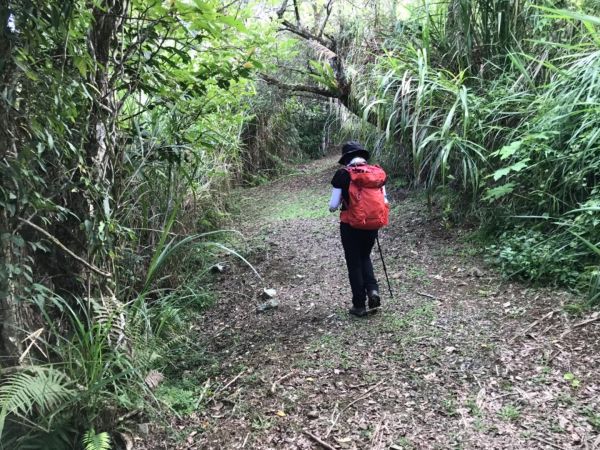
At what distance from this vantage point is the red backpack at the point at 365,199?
149 inches

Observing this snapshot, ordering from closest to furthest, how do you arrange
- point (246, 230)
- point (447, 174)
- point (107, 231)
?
point (107, 231), point (447, 174), point (246, 230)

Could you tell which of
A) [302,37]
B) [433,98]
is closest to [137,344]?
[433,98]

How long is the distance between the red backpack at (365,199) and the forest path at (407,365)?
0.85 m

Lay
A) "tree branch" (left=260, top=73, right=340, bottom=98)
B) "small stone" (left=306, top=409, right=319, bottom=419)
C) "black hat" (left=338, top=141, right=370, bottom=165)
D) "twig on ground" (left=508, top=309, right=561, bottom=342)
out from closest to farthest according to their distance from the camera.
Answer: "small stone" (left=306, top=409, right=319, bottom=419) → "twig on ground" (left=508, top=309, right=561, bottom=342) → "black hat" (left=338, top=141, right=370, bottom=165) → "tree branch" (left=260, top=73, right=340, bottom=98)

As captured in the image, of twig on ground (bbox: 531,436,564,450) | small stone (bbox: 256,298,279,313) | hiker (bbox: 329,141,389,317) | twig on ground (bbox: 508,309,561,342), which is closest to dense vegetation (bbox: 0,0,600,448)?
twig on ground (bbox: 508,309,561,342)

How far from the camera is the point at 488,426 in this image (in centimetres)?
259

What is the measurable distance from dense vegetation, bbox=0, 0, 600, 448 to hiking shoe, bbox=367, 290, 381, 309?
1278 millimetres

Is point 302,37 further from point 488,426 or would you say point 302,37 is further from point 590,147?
point 488,426

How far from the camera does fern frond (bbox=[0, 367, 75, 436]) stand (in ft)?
6.89

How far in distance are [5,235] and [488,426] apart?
109 inches

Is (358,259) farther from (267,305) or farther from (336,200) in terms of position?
(267,305)

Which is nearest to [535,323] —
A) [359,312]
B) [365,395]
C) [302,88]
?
[359,312]

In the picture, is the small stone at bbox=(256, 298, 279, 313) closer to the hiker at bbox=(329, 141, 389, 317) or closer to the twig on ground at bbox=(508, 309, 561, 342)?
the hiker at bbox=(329, 141, 389, 317)

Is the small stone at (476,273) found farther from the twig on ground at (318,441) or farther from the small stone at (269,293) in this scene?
the twig on ground at (318,441)
